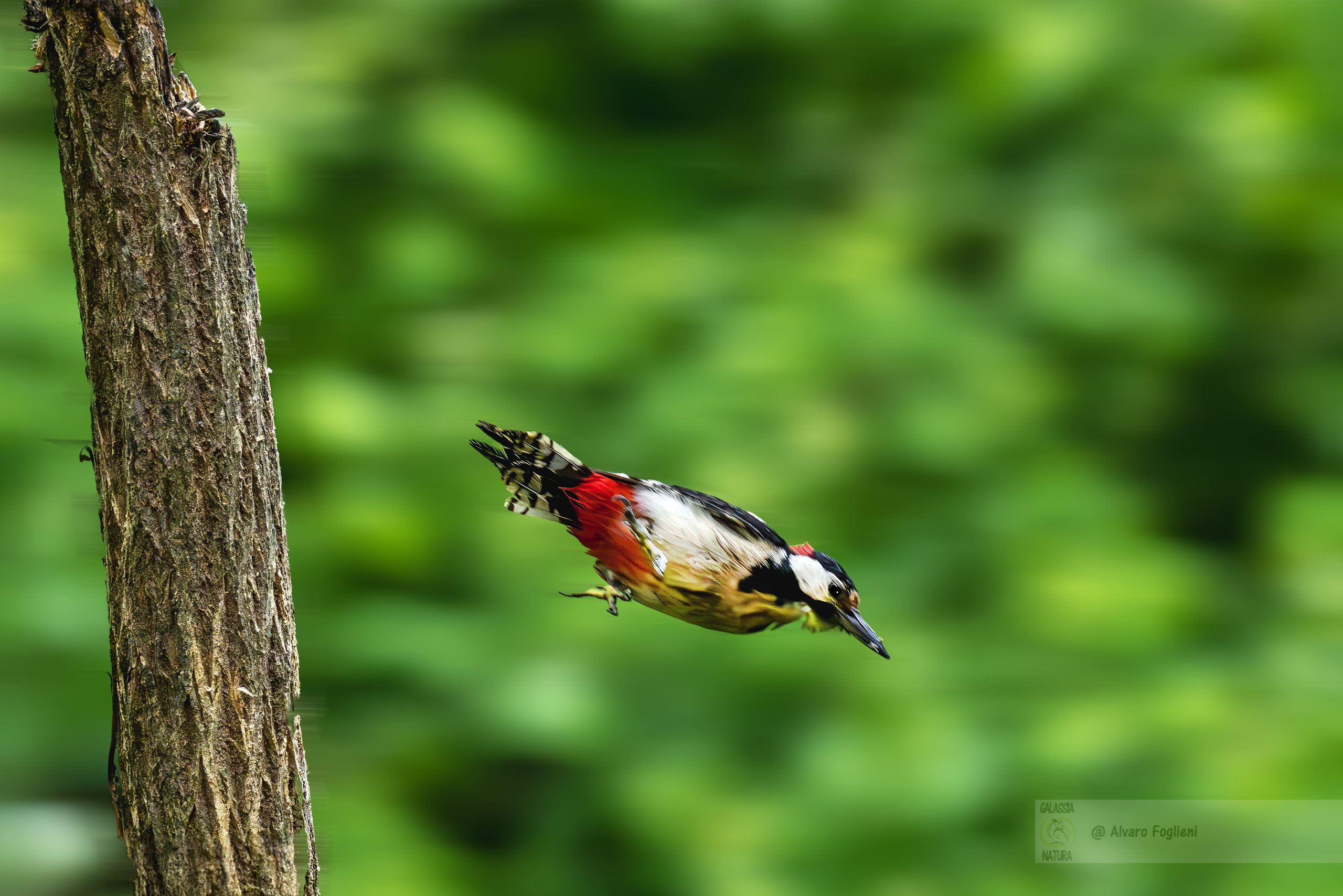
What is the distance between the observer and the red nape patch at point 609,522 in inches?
22.7

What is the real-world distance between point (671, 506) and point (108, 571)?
16.0 inches

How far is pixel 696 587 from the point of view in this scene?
556 millimetres

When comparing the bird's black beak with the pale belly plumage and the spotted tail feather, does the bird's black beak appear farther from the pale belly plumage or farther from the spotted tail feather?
the spotted tail feather

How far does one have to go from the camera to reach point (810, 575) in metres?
0.57

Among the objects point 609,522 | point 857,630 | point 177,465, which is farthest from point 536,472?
point 177,465

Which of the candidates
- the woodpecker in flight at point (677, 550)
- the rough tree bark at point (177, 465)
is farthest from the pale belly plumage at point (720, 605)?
the rough tree bark at point (177, 465)

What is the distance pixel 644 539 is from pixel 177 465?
0.33 metres

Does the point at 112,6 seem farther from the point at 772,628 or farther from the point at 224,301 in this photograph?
the point at 772,628

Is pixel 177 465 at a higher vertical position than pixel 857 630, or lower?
higher

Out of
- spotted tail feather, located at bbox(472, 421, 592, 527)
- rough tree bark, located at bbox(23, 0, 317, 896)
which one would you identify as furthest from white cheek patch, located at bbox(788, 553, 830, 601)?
rough tree bark, located at bbox(23, 0, 317, 896)

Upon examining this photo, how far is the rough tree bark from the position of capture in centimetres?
69

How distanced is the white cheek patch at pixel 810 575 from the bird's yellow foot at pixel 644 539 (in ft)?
0.21

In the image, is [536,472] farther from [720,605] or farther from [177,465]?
[177,465]

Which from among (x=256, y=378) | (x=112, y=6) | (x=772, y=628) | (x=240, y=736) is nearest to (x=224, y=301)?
(x=256, y=378)
